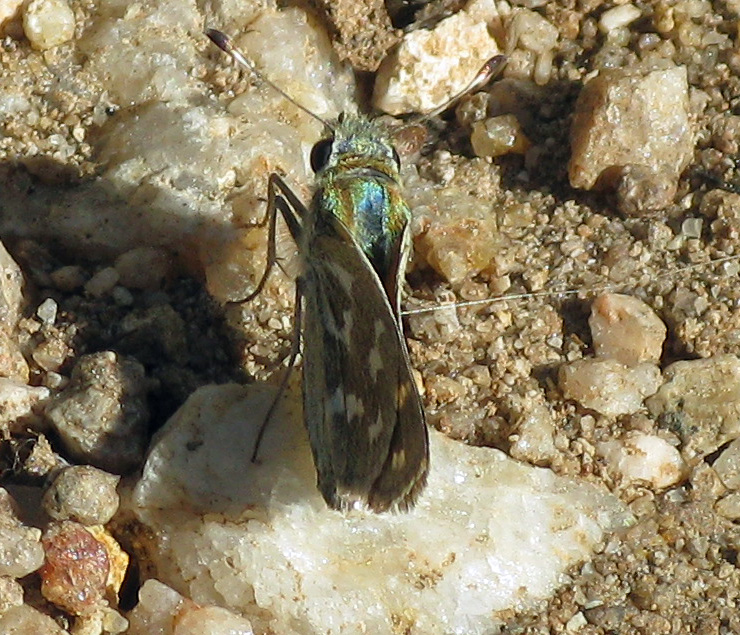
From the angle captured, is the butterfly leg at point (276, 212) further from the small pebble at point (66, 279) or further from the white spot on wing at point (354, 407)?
the white spot on wing at point (354, 407)

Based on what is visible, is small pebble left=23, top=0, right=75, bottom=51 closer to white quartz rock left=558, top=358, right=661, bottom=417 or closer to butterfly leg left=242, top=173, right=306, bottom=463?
butterfly leg left=242, top=173, right=306, bottom=463

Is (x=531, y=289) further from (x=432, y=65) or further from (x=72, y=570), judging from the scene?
(x=72, y=570)

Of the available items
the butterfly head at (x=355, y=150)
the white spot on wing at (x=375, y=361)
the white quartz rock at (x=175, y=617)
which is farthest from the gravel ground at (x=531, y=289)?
the white spot on wing at (x=375, y=361)

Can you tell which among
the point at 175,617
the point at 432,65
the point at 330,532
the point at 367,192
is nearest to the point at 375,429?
the point at 330,532

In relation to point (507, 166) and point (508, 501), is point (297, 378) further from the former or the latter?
point (507, 166)

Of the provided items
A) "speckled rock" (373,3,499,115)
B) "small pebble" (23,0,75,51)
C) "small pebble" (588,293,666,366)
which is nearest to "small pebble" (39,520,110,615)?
"small pebble" (588,293,666,366)
